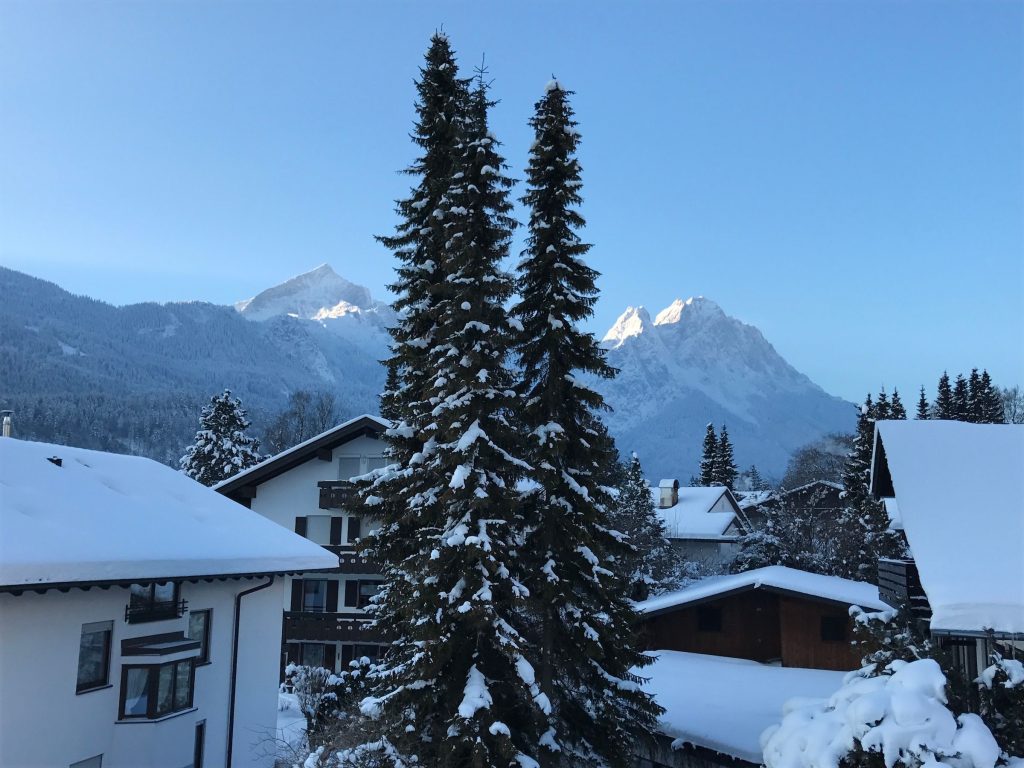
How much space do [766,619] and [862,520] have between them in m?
16.5

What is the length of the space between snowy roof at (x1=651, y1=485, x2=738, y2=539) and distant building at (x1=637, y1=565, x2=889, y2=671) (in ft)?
116

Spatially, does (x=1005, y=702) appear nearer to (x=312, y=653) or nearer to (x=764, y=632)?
(x=764, y=632)

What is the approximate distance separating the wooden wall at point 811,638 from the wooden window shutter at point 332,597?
20.1m

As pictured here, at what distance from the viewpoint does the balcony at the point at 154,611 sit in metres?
18.3

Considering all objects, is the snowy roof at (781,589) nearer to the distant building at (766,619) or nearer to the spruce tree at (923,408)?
the distant building at (766,619)

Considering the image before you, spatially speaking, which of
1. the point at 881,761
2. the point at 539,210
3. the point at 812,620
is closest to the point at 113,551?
the point at 539,210

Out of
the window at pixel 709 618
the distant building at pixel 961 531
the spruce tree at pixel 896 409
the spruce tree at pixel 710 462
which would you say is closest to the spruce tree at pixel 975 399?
the spruce tree at pixel 896 409

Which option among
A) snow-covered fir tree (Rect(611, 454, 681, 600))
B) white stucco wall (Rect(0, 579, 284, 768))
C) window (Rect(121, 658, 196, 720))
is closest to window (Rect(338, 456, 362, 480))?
white stucco wall (Rect(0, 579, 284, 768))

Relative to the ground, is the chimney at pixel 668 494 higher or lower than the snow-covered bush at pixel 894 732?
higher

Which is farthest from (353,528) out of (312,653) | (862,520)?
(862,520)

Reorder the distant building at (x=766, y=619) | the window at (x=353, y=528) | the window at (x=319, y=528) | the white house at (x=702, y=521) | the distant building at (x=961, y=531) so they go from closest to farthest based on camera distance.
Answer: the distant building at (x=961, y=531) → the distant building at (x=766, y=619) → the window at (x=353, y=528) → the window at (x=319, y=528) → the white house at (x=702, y=521)

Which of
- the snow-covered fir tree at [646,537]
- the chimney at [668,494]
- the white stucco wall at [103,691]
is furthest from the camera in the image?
the chimney at [668,494]

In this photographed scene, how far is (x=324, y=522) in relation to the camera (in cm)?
3884

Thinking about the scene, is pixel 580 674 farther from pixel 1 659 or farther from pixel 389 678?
pixel 1 659
